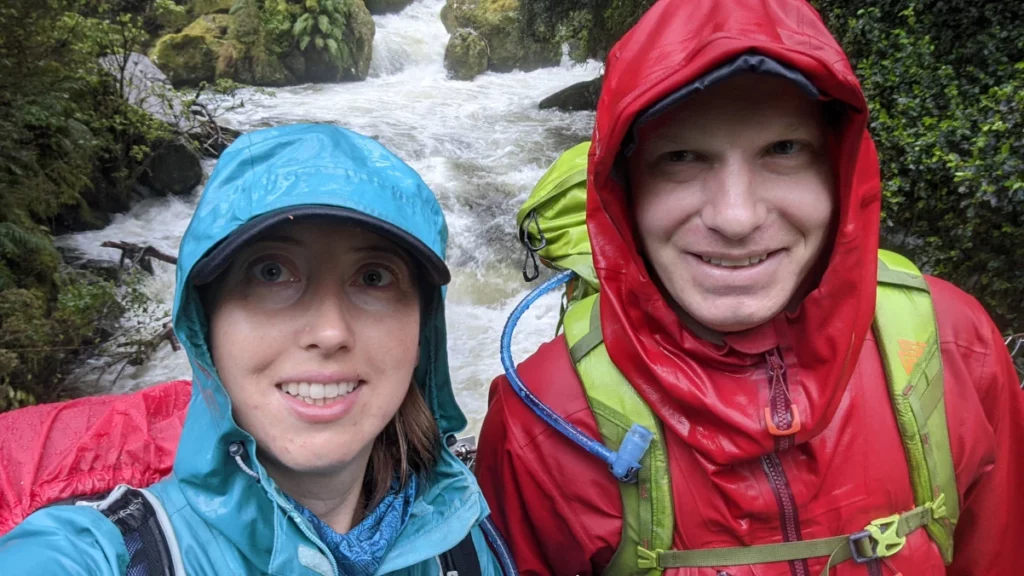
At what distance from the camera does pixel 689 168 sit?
1.30 meters

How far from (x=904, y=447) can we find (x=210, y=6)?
63.7ft

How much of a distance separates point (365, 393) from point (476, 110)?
570 inches

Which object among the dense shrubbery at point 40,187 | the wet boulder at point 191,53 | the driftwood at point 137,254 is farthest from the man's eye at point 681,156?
the wet boulder at point 191,53

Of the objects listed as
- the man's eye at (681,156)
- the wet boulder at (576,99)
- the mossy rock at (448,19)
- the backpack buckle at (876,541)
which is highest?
the mossy rock at (448,19)

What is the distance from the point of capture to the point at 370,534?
1.31 m

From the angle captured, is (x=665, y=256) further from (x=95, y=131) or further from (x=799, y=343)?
(x=95, y=131)

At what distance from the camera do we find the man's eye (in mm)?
1299

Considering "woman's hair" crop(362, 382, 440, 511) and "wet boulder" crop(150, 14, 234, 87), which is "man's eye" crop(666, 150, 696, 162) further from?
"wet boulder" crop(150, 14, 234, 87)

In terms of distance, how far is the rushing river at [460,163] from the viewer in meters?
7.05

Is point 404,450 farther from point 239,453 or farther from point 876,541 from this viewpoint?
point 876,541

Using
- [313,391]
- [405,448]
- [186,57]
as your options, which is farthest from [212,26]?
[313,391]

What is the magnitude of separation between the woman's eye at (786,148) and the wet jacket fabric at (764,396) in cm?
10

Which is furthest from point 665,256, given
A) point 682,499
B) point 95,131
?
point 95,131

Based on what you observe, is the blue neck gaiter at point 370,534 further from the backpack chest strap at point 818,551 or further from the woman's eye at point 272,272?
the backpack chest strap at point 818,551
